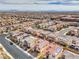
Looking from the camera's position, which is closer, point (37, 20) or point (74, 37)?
point (74, 37)

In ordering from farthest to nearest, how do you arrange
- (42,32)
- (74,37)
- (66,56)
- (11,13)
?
(11,13), (42,32), (74,37), (66,56)

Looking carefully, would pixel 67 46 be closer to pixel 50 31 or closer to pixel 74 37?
pixel 74 37

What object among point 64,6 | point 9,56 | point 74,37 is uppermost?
point 64,6

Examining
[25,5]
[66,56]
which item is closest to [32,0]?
[25,5]

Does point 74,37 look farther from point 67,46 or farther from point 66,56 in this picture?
point 66,56

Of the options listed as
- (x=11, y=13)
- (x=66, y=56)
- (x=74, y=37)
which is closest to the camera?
(x=66, y=56)

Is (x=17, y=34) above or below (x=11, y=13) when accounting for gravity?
below
